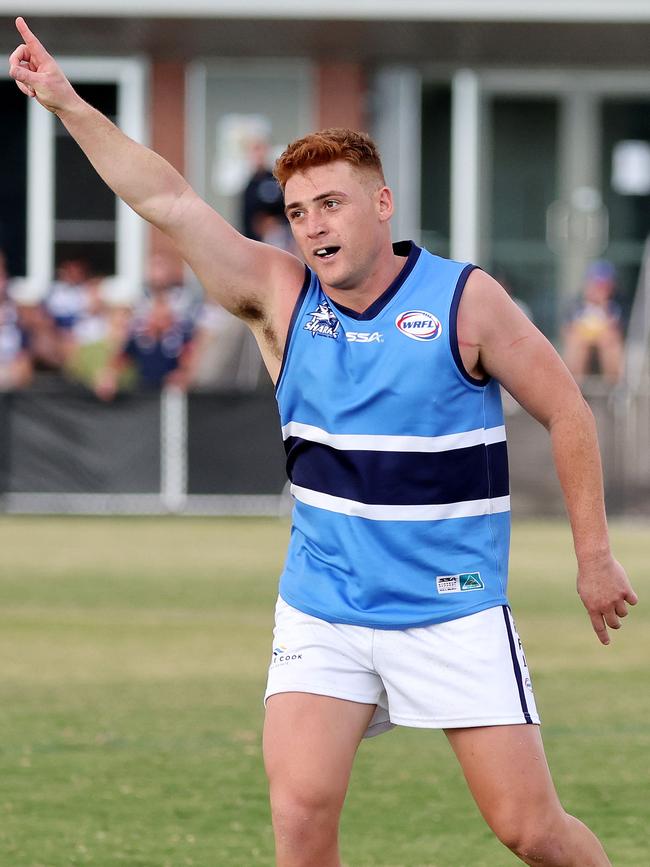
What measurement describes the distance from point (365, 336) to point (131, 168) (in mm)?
791

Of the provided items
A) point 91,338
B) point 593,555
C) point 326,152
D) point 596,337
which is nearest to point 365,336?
point 326,152

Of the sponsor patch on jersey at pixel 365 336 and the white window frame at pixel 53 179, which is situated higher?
the white window frame at pixel 53 179

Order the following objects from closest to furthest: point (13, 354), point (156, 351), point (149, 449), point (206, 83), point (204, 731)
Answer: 1. point (204, 731)
2. point (149, 449)
3. point (156, 351)
4. point (13, 354)
5. point (206, 83)

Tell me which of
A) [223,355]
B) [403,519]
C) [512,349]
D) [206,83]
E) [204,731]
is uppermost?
[206,83]

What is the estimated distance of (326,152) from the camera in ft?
14.8

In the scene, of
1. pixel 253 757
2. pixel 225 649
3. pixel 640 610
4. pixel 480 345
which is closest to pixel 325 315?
pixel 480 345

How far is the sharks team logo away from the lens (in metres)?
4.52

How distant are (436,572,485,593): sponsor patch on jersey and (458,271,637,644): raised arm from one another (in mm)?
266

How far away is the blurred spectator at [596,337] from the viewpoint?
2014 cm

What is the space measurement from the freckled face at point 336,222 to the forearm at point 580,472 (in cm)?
62

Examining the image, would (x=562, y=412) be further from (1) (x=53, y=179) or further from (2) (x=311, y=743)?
(1) (x=53, y=179)

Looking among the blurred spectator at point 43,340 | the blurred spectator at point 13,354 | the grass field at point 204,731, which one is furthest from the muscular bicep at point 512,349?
the blurred spectator at point 43,340

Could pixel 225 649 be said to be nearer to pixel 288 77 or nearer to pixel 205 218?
pixel 205 218

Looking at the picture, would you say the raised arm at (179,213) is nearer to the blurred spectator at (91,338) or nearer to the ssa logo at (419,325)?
the ssa logo at (419,325)
